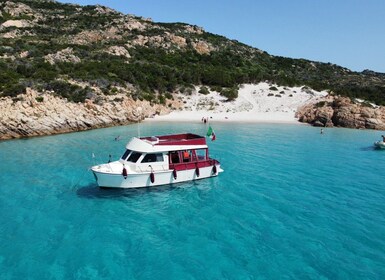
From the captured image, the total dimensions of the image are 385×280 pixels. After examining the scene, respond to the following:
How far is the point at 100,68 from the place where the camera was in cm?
6938

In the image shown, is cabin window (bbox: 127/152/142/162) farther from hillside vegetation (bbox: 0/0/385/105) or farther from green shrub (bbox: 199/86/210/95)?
green shrub (bbox: 199/86/210/95)

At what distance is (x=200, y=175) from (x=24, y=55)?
65337 mm

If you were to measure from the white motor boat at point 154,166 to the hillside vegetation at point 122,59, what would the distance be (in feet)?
105

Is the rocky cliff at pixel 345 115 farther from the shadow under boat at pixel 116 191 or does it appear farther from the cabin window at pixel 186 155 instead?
the shadow under boat at pixel 116 191

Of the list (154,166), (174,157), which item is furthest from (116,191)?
(174,157)

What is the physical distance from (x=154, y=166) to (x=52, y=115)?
97.3 feet

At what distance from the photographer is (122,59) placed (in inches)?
3233

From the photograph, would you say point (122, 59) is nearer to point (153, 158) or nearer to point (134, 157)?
point (134, 157)

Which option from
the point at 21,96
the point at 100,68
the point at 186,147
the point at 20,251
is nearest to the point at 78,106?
the point at 21,96

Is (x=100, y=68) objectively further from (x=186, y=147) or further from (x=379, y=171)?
(x=379, y=171)

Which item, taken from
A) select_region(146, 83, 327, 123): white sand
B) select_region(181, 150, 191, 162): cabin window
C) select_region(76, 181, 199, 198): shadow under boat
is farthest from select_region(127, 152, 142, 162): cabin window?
select_region(146, 83, 327, 123): white sand

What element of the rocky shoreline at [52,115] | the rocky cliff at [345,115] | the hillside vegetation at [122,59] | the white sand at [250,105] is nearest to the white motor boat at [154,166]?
the rocky shoreline at [52,115]

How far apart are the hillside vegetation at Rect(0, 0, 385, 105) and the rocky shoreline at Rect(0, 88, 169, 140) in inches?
81.2

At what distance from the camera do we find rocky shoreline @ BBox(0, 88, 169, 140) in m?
42.2
